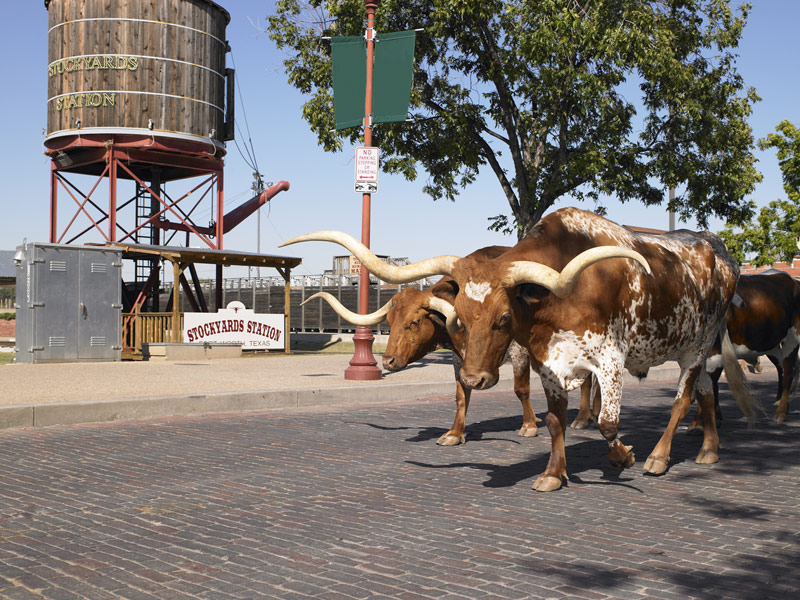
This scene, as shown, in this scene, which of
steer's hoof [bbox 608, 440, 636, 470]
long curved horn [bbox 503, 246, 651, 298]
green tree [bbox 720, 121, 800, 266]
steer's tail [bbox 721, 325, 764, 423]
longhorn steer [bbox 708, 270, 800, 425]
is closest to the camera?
long curved horn [bbox 503, 246, 651, 298]

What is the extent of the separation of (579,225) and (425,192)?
17.1m

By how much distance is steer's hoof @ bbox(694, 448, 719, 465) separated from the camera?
7633 millimetres

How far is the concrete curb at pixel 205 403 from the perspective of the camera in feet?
32.7

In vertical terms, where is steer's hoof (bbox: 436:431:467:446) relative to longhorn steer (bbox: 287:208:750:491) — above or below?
below

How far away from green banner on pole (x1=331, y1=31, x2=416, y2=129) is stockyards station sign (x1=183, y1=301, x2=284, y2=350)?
8.66 metres

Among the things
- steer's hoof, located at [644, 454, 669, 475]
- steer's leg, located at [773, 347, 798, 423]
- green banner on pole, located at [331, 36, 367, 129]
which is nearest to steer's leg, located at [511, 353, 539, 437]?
steer's hoof, located at [644, 454, 669, 475]

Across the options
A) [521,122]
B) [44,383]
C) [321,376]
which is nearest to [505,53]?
[521,122]

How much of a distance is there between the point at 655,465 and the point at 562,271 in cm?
219

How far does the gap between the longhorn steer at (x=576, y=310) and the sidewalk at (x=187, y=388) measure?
478 cm

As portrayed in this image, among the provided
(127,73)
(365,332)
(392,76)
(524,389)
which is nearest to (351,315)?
(524,389)

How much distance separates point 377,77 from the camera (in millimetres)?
16094

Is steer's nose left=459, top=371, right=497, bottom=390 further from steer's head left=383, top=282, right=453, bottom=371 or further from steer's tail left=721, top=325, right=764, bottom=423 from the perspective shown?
steer's tail left=721, top=325, right=764, bottom=423

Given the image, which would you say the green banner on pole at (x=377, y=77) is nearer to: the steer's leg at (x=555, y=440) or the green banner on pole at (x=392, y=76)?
the green banner on pole at (x=392, y=76)

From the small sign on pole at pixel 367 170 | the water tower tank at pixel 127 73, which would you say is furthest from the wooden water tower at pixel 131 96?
the small sign on pole at pixel 367 170
